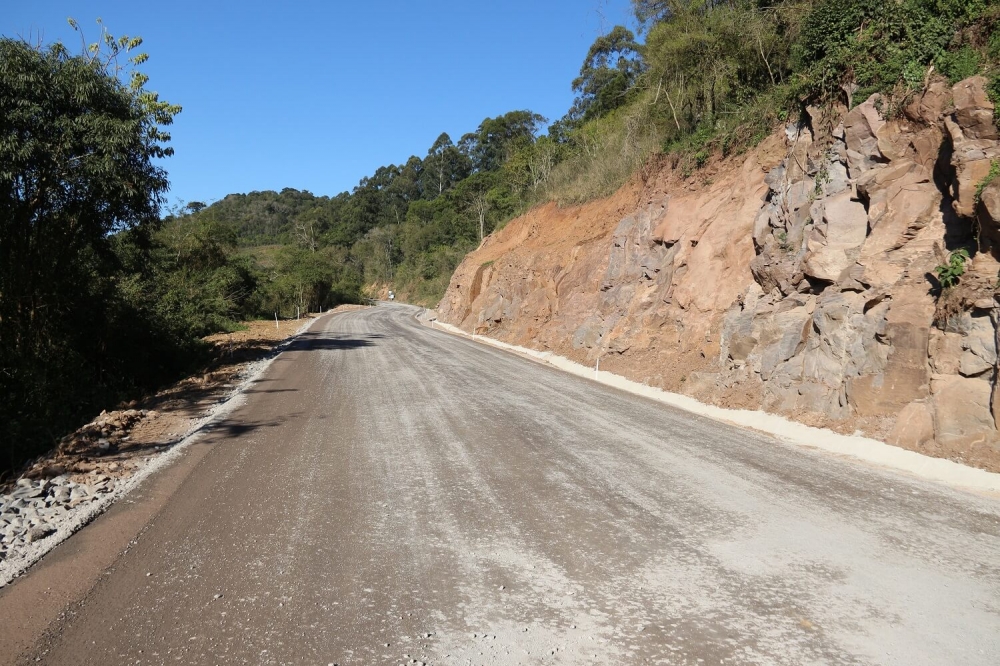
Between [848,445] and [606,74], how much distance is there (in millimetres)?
51933

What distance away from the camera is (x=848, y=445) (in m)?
8.52

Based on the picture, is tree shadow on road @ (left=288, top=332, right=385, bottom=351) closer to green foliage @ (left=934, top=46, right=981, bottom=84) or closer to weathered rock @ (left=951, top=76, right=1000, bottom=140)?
green foliage @ (left=934, top=46, right=981, bottom=84)

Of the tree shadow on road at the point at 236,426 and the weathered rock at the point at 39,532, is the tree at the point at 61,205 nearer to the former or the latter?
the tree shadow on road at the point at 236,426

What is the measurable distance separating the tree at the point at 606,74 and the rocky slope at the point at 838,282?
29.0 metres

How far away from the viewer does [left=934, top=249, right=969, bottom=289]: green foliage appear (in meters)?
8.52

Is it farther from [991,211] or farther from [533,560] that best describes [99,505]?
[991,211]

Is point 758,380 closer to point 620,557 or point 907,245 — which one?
point 907,245

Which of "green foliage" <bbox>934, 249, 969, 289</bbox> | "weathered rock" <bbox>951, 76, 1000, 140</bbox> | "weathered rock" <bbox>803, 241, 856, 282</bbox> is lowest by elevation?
"green foliage" <bbox>934, 249, 969, 289</bbox>

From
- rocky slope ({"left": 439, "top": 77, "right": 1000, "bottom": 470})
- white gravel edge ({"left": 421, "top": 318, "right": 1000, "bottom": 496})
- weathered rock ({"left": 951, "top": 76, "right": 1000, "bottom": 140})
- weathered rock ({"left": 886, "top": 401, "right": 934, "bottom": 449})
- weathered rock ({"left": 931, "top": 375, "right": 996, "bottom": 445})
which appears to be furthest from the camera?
weathered rock ({"left": 951, "top": 76, "right": 1000, "bottom": 140})

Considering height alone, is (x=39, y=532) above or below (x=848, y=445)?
below

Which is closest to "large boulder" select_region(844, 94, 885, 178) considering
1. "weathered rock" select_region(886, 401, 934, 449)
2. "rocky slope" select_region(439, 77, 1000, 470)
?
"rocky slope" select_region(439, 77, 1000, 470)

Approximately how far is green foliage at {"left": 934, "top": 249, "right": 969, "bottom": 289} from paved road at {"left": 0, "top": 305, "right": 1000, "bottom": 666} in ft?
9.93

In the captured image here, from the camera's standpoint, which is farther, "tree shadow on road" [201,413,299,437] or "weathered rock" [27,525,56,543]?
"tree shadow on road" [201,413,299,437]

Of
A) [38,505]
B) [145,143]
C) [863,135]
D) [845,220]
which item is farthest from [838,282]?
[145,143]
